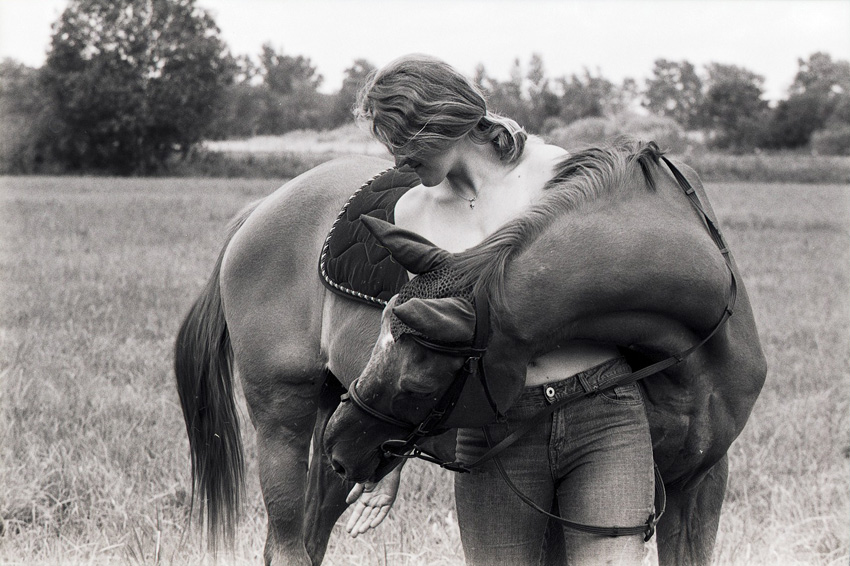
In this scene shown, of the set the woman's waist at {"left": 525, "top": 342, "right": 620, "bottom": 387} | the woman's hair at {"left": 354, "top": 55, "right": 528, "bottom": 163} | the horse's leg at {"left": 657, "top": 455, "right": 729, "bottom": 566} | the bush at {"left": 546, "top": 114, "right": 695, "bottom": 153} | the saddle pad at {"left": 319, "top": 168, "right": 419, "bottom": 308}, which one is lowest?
the bush at {"left": 546, "top": 114, "right": 695, "bottom": 153}

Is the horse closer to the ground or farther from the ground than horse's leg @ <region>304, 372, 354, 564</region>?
farther from the ground

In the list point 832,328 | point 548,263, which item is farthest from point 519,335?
point 832,328

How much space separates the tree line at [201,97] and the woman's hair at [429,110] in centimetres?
1572

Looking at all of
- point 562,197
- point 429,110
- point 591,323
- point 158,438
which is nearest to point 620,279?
point 591,323

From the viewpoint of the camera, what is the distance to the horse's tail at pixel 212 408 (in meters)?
3.76

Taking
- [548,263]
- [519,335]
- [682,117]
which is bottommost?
[682,117]

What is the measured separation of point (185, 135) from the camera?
2941cm

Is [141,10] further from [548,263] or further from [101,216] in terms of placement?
[548,263]

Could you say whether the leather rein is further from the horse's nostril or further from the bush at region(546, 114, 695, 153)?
the bush at region(546, 114, 695, 153)

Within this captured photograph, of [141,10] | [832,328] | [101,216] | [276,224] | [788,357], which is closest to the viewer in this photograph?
[276,224]

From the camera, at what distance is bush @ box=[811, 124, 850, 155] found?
3306cm

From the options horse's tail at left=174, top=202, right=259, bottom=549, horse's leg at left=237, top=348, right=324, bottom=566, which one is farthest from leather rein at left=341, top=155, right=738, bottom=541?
horse's tail at left=174, top=202, right=259, bottom=549

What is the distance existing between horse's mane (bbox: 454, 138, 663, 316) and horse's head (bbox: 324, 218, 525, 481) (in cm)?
5

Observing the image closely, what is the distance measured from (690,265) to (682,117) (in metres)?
34.1
